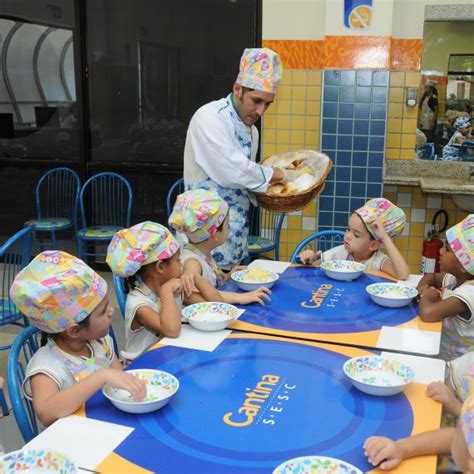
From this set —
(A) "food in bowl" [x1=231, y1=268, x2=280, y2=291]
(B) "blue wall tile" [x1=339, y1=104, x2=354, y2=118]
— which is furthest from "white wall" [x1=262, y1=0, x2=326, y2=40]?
(A) "food in bowl" [x1=231, y1=268, x2=280, y2=291]

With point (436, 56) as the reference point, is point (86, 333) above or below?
below

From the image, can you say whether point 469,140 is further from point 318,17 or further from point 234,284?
point 234,284

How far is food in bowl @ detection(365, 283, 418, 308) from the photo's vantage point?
2.17 metres

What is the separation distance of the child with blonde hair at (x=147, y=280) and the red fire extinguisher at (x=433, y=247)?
9.32 feet

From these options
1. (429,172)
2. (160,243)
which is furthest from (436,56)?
(160,243)

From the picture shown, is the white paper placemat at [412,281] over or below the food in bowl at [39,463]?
below

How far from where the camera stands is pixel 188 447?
1257mm

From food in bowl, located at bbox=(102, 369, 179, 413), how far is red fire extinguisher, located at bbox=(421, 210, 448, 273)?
3.31m

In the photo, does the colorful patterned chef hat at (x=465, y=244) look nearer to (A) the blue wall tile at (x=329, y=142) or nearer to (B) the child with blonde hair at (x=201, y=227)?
(B) the child with blonde hair at (x=201, y=227)

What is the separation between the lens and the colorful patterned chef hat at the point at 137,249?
197cm

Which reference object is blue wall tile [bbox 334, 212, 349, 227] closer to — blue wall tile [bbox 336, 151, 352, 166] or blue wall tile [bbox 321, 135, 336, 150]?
blue wall tile [bbox 336, 151, 352, 166]

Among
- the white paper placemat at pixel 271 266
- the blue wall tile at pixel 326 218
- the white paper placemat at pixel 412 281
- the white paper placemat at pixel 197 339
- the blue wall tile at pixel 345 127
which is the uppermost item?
the blue wall tile at pixel 345 127

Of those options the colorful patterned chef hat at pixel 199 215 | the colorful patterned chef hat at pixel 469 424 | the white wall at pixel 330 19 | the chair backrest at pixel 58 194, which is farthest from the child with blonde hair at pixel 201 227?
the chair backrest at pixel 58 194

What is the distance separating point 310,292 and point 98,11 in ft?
12.2
